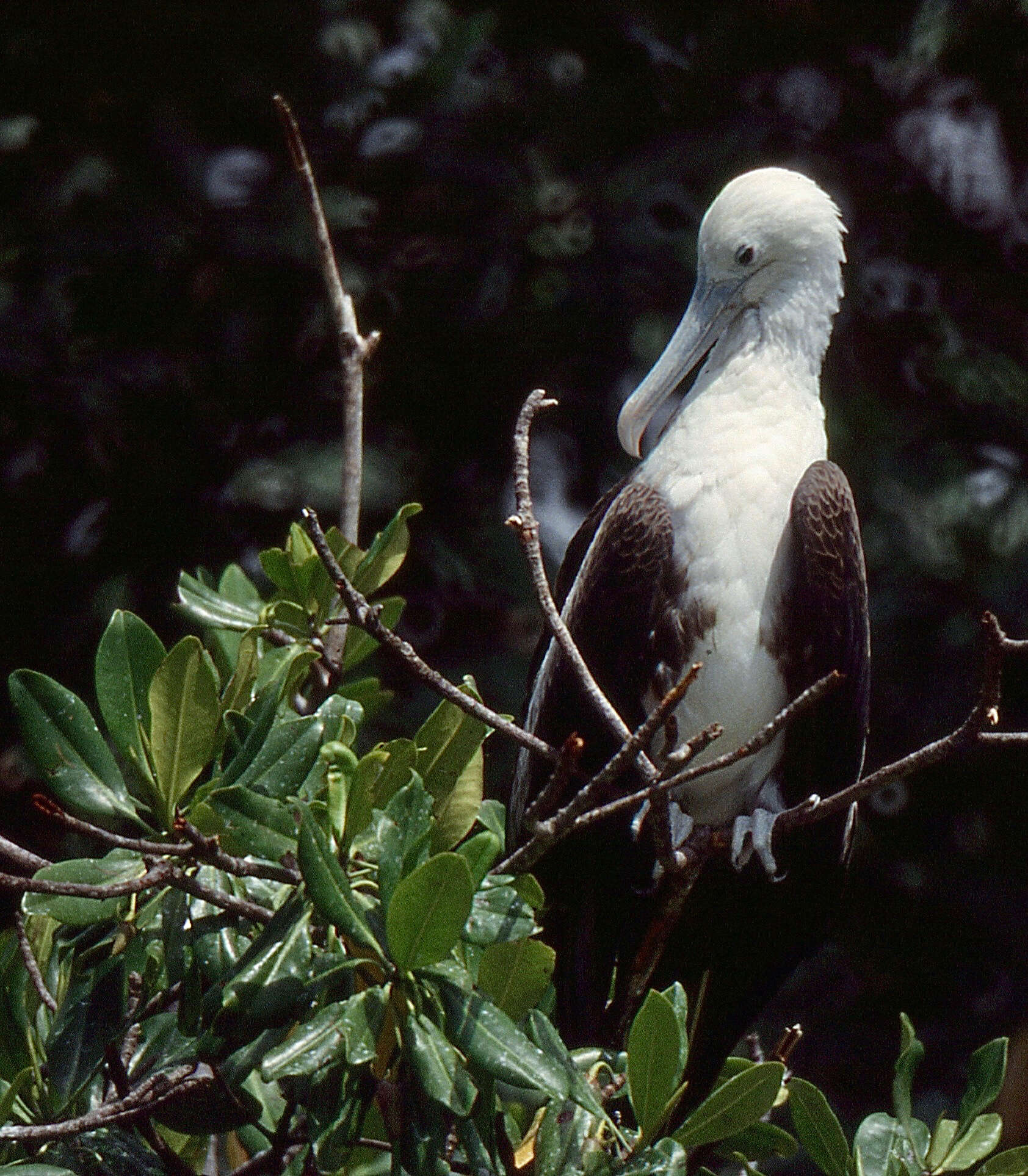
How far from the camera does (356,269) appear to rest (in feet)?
10.3

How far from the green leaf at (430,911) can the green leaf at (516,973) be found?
4.9 inches

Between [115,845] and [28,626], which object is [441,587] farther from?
[115,845]

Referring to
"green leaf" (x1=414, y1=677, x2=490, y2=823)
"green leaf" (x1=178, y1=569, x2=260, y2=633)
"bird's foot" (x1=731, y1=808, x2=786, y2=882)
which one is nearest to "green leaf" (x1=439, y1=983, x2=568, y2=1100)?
"green leaf" (x1=414, y1=677, x2=490, y2=823)

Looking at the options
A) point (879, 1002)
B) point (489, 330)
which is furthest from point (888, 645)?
point (489, 330)

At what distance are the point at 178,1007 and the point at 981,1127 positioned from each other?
2.59 feet

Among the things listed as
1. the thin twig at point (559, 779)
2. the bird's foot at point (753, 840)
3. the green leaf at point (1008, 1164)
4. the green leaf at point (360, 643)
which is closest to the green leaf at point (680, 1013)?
the thin twig at point (559, 779)

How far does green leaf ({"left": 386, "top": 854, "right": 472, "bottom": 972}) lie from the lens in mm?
1246

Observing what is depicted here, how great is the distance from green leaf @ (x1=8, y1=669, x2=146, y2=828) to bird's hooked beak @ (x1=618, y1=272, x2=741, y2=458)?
97cm

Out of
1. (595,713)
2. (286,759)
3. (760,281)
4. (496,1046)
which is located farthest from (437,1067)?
(760,281)

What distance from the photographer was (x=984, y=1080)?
1613 mm

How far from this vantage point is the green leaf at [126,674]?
1469 millimetres

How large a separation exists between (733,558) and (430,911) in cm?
84

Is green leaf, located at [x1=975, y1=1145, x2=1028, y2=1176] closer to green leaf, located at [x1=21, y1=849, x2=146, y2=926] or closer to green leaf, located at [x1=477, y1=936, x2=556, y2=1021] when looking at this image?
green leaf, located at [x1=477, y1=936, x2=556, y2=1021]

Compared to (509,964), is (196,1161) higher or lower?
lower
